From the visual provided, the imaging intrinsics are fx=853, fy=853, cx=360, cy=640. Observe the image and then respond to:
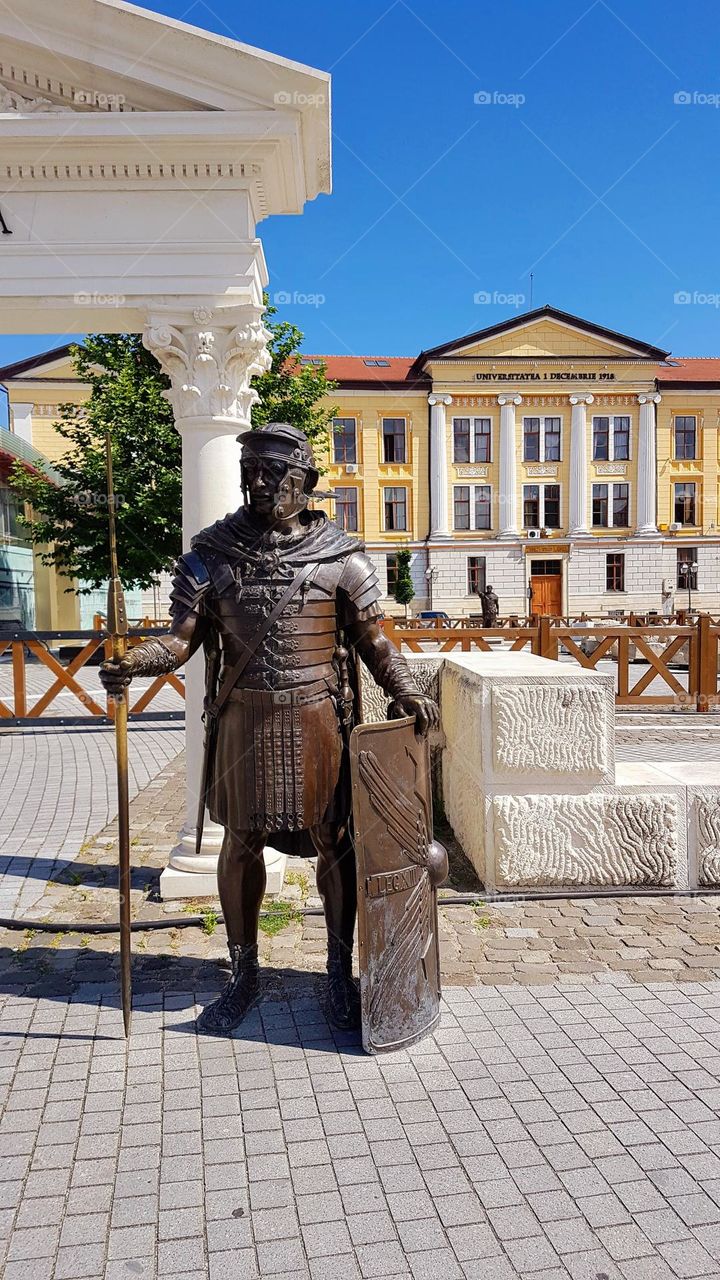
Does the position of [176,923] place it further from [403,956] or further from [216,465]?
[216,465]

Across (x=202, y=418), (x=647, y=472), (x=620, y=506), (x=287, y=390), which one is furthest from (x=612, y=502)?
(x=202, y=418)

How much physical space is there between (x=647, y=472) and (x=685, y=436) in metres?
2.82

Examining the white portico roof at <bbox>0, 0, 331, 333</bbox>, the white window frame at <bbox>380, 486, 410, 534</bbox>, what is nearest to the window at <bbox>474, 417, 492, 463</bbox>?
the white window frame at <bbox>380, 486, 410, 534</bbox>

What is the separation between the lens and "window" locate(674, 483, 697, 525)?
3972 centimetres

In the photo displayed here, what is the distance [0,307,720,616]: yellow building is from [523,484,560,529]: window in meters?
0.07

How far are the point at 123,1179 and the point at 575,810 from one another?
9.48ft

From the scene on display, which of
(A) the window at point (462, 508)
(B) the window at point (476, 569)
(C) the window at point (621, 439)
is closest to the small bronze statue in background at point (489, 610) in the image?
Answer: (B) the window at point (476, 569)

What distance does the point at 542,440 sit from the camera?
3916cm

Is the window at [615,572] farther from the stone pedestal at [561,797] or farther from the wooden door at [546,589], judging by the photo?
the stone pedestal at [561,797]

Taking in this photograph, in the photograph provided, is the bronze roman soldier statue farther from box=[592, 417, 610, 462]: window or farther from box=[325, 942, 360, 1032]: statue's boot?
box=[592, 417, 610, 462]: window

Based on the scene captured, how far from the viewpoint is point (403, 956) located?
305 cm

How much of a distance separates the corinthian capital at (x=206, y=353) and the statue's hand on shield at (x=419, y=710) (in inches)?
87.2

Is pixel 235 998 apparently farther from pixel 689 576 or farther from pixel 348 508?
pixel 689 576

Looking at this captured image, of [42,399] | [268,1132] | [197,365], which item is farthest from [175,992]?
[42,399]
